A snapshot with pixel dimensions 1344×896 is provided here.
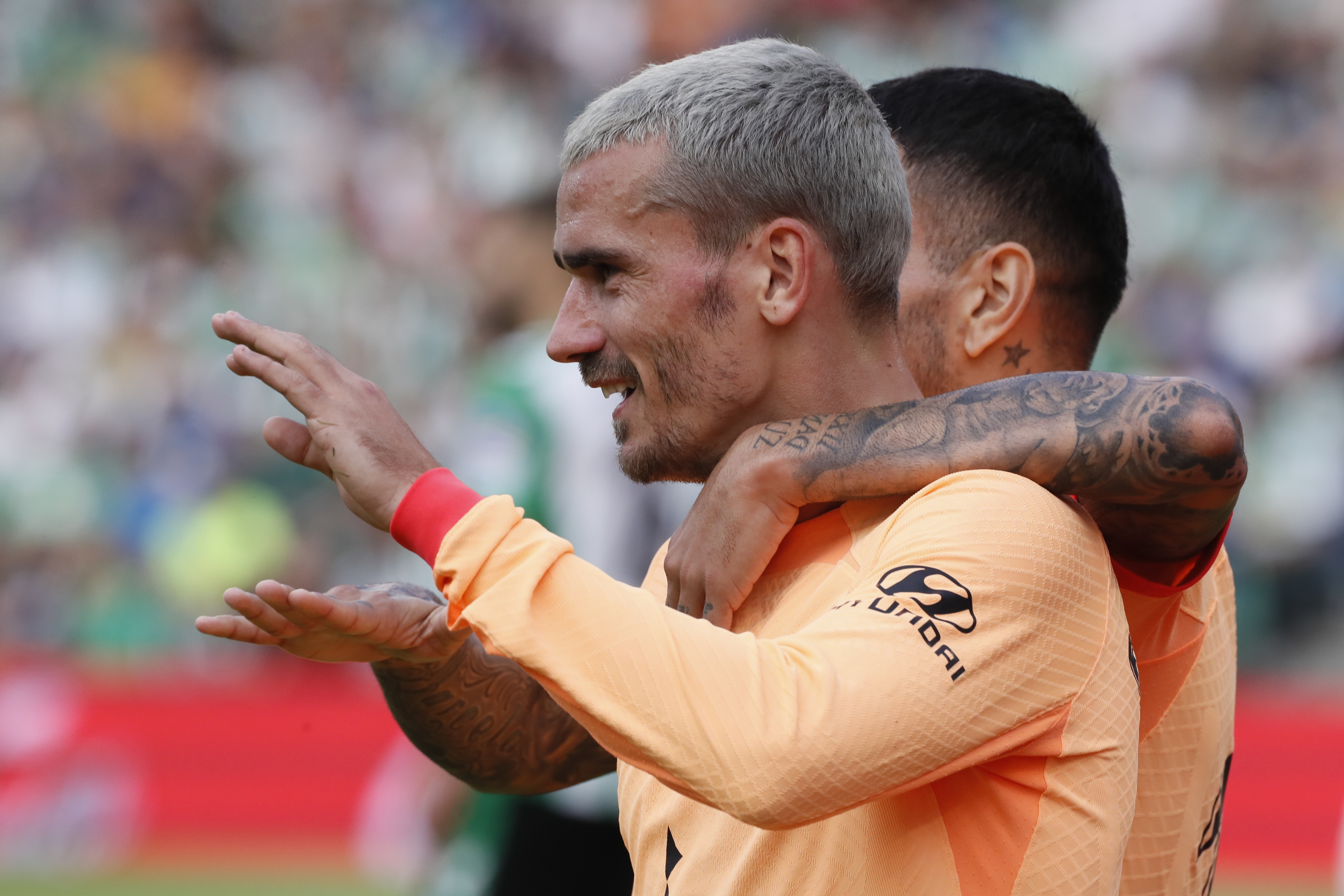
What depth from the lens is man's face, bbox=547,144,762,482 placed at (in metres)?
2.19

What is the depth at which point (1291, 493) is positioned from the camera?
9.38m

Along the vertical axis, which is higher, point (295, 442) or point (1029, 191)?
point (1029, 191)

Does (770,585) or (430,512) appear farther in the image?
(770,585)

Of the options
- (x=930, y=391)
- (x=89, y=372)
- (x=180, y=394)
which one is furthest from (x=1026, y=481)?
(x=89, y=372)

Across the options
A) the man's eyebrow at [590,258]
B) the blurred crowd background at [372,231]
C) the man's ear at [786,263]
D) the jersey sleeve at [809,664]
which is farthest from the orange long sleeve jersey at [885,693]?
the blurred crowd background at [372,231]

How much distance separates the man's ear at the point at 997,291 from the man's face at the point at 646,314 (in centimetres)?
69

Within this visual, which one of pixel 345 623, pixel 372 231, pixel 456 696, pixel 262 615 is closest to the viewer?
pixel 262 615

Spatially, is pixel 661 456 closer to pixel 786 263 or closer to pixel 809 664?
pixel 786 263

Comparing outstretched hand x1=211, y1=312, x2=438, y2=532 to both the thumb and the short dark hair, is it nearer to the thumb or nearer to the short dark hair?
the thumb

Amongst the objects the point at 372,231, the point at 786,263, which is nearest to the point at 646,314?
the point at 786,263

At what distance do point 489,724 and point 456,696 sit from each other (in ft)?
0.30

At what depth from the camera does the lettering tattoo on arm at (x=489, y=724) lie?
8.86 ft

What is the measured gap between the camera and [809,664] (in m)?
1.80

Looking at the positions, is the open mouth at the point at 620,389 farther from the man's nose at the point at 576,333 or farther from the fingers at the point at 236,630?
the fingers at the point at 236,630
